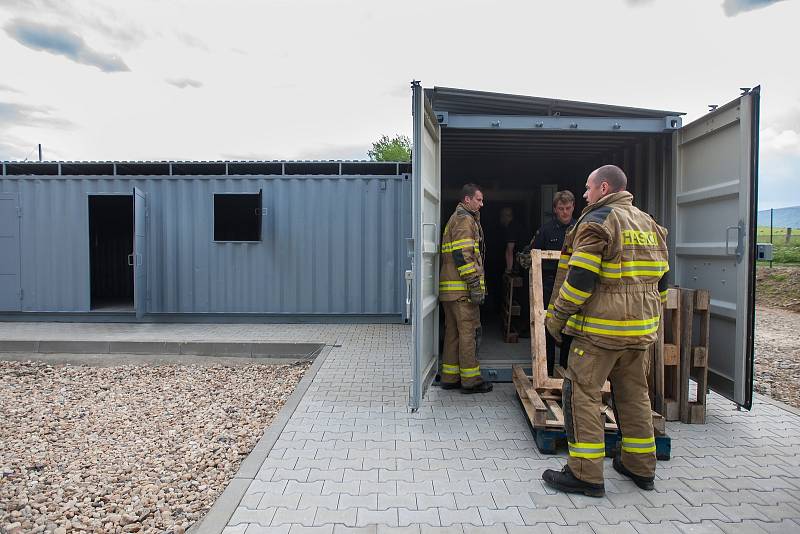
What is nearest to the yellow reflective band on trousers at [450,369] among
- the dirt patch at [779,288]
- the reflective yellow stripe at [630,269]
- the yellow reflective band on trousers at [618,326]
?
the yellow reflective band on trousers at [618,326]

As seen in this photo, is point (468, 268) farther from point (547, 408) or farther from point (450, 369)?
point (547, 408)

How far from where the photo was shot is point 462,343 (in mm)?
5051

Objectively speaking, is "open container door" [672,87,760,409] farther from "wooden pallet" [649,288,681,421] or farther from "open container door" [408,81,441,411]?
"open container door" [408,81,441,411]

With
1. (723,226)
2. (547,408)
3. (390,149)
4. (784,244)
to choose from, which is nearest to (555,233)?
(723,226)

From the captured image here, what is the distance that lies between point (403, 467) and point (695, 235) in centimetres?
355

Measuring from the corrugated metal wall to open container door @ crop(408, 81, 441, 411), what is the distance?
4.11m

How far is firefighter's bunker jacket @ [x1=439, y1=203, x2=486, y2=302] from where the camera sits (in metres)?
4.82

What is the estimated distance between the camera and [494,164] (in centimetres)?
763

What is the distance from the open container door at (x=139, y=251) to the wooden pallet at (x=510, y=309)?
6.31m

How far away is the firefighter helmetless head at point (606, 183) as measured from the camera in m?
3.27

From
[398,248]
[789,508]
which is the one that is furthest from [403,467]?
[398,248]

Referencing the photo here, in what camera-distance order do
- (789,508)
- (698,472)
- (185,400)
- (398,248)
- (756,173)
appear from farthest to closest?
(398,248), (185,400), (756,173), (698,472), (789,508)

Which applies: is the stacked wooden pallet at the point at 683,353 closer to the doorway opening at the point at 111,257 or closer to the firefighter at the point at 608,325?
the firefighter at the point at 608,325

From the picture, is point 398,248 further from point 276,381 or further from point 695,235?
point 695,235
